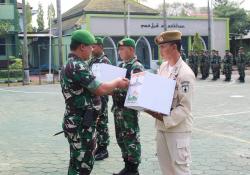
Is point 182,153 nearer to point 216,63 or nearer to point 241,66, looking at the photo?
point 241,66

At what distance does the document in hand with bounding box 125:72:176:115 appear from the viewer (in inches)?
144

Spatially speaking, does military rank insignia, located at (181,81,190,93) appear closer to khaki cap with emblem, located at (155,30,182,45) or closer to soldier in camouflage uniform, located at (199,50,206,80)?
khaki cap with emblem, located at (155,30,182,45)

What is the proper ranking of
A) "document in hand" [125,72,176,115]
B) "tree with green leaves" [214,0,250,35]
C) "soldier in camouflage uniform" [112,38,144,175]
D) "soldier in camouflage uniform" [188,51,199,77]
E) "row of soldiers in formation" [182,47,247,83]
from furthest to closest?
"tree with green leaves" [214,0,250,35]
"soldier in camouflage uniform" [188,51,199,77]
"row of soldiers in formation" [182,47,247,83]
"soldier in camouflage uniform" [112,38,144,175]
"document in hand" [125,72,176,115]

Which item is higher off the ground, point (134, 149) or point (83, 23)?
point (83, 23)

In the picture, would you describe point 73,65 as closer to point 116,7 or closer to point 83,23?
point 83,23

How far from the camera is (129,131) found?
5445 millimetres

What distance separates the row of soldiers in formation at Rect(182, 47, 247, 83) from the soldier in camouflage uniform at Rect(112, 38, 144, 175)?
16.7m

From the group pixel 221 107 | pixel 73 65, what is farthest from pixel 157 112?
pixel 221 107

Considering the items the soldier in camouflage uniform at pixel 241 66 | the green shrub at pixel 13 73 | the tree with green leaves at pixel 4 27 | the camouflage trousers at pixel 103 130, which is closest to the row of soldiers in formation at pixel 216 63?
the soldier in camouflage uniform at pixel 241 66

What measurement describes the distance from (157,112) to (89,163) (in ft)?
3.68

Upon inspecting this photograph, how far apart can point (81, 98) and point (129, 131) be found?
1315 millimetres

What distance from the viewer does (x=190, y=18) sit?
39094 mm

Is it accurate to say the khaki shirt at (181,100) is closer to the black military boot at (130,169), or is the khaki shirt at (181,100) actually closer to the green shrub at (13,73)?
the black military boot at (130,169)

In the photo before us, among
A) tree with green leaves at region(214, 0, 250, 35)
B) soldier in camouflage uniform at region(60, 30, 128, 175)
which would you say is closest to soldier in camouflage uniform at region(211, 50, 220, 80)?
soldier in camouflage uniform at region(60, 30, 128, 175)
